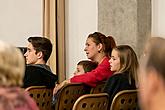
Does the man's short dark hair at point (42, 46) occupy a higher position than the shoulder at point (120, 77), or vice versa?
the man's short dark hair at point (42, 46)

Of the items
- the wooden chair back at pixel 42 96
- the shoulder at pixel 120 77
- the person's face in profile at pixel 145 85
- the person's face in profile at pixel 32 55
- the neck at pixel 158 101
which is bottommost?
the wooden chair back at pixel 42 96

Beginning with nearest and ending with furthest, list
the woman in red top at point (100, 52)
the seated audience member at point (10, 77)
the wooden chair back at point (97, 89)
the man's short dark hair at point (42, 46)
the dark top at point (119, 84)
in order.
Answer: the seated audience member at point (10, 77) < the dark top at point (119, 84) < the wooden chair back at point (97, 89) < the woman in red top at point (100, 52) < the man's short dark hair at point (42, 46)

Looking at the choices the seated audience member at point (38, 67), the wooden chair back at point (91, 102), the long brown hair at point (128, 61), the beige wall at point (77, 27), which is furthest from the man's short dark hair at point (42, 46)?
the beige wall at point (77, 27)

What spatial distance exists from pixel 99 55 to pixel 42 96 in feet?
2.93

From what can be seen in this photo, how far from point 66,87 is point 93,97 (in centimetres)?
57

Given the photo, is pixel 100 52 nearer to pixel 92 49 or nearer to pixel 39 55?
pixel 92 49

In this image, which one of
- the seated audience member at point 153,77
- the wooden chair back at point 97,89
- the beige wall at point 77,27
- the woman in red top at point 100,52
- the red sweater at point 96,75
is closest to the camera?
the seated audience member at point 153,77

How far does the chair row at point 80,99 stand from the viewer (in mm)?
2637

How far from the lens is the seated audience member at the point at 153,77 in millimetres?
1104

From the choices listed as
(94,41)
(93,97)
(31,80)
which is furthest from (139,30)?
(93,97)

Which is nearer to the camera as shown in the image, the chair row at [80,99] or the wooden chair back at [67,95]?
the chair row at [80,99]

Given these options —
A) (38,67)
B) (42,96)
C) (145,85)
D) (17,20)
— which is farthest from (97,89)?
(17,20)

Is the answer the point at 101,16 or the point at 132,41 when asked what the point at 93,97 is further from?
the point at 101,16

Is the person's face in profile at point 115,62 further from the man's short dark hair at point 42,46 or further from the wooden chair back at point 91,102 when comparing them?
the man's short dark hair at point 42,46
